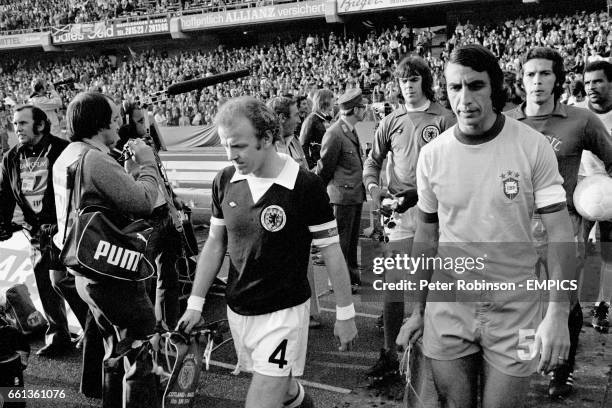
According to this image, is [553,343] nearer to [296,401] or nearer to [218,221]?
[296,401]

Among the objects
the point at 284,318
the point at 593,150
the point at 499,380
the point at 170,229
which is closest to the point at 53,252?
the point at 170,229

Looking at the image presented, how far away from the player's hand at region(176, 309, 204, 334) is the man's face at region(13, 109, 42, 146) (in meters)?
2.73

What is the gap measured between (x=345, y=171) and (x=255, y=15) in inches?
1061

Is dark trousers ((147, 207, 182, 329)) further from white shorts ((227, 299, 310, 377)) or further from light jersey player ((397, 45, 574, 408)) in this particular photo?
light jersey player ((397, 45, 574, 408))

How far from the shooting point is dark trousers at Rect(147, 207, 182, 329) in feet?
16.3

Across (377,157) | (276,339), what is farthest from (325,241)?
(377,157)

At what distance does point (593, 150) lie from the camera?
3.67m

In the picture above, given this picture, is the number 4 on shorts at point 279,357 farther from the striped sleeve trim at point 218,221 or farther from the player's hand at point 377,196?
the player's hand at point 377,196

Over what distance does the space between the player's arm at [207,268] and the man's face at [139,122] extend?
2.77 metres

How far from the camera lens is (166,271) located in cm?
504

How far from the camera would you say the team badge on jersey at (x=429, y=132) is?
4184mm

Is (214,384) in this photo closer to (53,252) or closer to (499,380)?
(53,252)

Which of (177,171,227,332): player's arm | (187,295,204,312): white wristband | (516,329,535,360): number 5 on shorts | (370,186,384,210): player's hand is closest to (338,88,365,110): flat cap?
(370,186,384,210): player's hand

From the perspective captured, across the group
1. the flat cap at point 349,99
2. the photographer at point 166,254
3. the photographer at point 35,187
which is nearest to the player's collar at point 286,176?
the photographer at point 166,254
